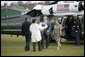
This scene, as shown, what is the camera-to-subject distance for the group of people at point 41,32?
19.2 meters

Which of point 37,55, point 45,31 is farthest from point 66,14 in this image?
point 37,55

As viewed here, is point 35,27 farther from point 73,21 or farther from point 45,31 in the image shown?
point 73,21

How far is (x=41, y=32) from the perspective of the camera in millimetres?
20438

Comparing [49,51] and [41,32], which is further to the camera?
[41,32]

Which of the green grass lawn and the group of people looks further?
the group of people

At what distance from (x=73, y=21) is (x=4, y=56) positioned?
6.87 m

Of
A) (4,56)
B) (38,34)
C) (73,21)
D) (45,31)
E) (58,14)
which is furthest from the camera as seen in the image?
(58,14)

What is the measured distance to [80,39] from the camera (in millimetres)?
24031

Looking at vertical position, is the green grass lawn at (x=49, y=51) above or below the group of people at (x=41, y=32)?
below

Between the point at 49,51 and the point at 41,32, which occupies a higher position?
the point at 41,32

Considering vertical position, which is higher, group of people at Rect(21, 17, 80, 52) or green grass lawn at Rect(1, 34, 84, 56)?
group of people at Rect(21, 17, 80, 52)

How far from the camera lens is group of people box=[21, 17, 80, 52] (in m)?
19.2

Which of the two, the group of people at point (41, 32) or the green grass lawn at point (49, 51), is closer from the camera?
the green grass lawn at point (49, 51)

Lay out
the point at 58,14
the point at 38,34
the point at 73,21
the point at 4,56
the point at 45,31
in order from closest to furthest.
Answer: the point at 4,56
the point at 38,34
the point at 45,31
the point at 73,21
the point at 58,14
